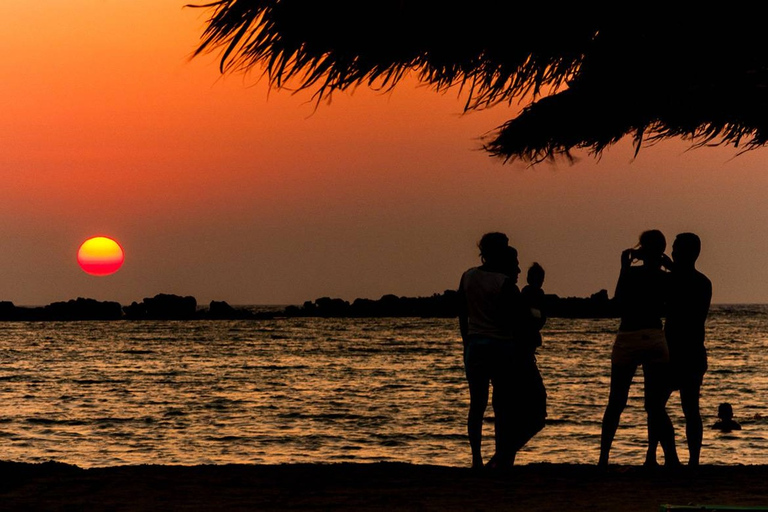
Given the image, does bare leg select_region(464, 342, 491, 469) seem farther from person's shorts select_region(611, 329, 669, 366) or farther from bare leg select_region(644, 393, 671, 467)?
bare leg select_region(644, 393, 671, 467)

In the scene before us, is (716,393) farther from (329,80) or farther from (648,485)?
(329,80)

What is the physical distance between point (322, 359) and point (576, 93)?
4998 cm

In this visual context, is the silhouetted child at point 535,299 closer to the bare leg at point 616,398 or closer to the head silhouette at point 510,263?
the head silhouette at point 510,263

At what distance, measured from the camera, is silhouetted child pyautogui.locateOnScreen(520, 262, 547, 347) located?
6.57 m

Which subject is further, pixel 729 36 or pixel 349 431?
pixel 349 431

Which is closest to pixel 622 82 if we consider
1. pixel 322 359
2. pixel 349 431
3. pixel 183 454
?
pixel 183 454

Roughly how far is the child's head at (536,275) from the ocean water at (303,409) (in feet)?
27.1

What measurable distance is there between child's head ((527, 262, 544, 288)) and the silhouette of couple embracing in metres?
0.25

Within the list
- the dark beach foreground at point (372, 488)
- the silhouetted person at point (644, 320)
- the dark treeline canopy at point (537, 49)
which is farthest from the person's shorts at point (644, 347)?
the dark treeline canopy at point (537, 49)

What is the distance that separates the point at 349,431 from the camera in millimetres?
20031

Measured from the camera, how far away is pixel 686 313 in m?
6.41

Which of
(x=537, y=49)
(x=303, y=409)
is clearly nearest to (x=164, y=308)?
(x=303, y=409)

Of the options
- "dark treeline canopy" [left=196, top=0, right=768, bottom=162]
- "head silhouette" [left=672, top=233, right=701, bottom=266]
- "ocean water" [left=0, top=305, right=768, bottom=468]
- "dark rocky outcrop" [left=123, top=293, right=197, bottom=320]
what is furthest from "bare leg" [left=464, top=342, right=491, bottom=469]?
"dark rocky outcrop" [left=123, top=293, right=197, bottom=320]

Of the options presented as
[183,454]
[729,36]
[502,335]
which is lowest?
[183,454]
